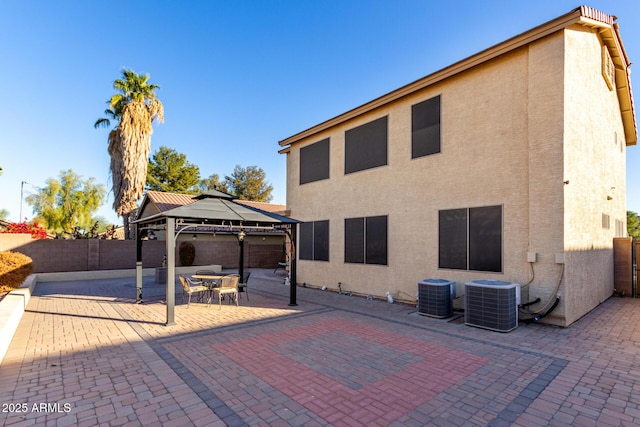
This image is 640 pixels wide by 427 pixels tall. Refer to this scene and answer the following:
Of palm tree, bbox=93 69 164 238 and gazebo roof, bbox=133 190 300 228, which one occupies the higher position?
palm tree, bbox=93 69 164 238

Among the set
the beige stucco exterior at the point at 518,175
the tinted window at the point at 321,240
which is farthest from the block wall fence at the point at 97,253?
the beige stucco exterior at the point at 518,175

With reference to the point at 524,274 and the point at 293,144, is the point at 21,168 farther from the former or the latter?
the point at 524,274

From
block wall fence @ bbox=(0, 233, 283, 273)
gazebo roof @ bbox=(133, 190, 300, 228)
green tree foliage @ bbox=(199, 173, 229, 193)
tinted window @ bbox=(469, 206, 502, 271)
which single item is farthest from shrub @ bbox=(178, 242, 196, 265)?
green tree foliage @ bbox=(199, 173, 229, 193)

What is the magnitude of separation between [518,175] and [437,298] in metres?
3.34

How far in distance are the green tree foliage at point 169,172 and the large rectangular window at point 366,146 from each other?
27.8m

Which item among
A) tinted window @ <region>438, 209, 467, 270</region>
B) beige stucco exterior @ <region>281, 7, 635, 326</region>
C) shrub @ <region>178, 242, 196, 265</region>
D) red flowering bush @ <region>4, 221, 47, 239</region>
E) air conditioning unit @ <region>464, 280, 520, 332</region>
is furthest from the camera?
shrub @ <region>178, 242, 196, 265</region>

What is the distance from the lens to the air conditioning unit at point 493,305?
6.27 metres

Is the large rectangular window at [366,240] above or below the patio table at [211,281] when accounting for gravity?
above

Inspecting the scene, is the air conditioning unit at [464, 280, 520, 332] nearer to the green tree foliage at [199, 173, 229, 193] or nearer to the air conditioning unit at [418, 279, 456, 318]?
the air conditioning unit at [418, 279, 456, 318]

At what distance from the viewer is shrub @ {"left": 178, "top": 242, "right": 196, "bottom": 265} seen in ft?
60.6

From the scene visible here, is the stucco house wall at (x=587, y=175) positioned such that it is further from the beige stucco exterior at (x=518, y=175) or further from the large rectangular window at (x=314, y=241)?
the large rectangular window at (x=314, y=241)

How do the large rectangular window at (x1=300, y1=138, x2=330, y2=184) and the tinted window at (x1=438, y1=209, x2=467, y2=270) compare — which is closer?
the tinted window at (x1=438, y1=209, x2=467, y2=270)

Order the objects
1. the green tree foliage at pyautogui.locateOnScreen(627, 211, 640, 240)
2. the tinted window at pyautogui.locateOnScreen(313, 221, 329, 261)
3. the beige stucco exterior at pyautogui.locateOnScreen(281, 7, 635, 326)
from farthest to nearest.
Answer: the green tree foliage at pyautogui.locateOnScreen(627, 211, 640, 240) → the tinted window at pyautogui.locateOnScreen(313, 221, 329, 261) → the beige stucco exterior at pyautogui.locateOnScreen(281, 7, 635, 326)

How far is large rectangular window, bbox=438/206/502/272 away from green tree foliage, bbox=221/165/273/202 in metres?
36.7
